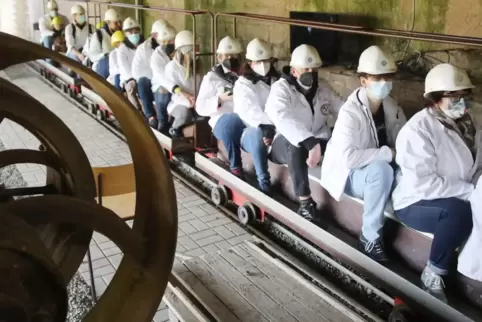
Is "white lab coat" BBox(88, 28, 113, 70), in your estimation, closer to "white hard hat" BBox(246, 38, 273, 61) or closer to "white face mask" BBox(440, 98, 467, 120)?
"white hard hat" BBox(246, 38, 273, 61)

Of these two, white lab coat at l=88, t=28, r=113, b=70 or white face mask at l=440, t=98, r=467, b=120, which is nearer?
white face mask at l=440, t=98, r=467, b=120

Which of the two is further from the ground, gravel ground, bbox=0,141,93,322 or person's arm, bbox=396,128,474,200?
person's arm, bbox=396,128,474,200

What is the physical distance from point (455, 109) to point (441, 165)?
1.06ft

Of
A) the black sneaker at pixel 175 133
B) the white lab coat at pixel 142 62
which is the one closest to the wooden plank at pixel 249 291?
the black sneaker at pixel 175 133

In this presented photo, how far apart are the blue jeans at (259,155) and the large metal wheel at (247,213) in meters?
Result: 0.20

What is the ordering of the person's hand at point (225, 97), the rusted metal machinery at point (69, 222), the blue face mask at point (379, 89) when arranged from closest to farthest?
the rusted metal machinery at point (69, 222), the blue face mask at point (379, 89), the person's hand at point (225, 97)

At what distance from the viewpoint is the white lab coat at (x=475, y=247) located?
2762 mm

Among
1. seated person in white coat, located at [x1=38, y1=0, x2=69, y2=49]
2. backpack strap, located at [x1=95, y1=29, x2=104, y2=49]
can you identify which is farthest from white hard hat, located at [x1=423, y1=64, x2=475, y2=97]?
seated person in white coat, located at [x1=38, y1=0, x2=69, y2=49]

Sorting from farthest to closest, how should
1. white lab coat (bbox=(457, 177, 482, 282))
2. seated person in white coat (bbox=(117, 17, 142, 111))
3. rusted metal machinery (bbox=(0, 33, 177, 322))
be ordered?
seated person in white coat (bbox=(117, 17, 142, 111)) < white lab coat (bbox=(457, 177, 482, 282)) < rusted metal machinery (bbox=(0, 33, 177, 322))

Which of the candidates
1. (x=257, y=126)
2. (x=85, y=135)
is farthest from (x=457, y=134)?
(x=85, y=135)

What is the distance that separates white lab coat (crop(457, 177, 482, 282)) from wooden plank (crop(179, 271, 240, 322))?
1.27 meters

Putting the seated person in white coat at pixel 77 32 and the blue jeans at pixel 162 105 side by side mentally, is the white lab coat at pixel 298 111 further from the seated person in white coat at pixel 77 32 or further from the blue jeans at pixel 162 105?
the seated person in white coat at pixel 77 32

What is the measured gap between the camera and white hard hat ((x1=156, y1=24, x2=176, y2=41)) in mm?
6324

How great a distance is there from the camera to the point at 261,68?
14.9ft
